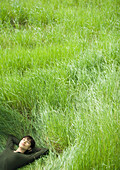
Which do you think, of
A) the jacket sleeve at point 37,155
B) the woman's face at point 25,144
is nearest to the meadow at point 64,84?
the jacket sleeve at point 37,155

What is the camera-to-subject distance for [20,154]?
10.7ft

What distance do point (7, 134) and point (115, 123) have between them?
1598mm

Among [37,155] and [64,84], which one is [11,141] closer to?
[37,155]

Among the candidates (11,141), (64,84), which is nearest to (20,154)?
(11,141)

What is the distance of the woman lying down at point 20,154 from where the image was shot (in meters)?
3.17

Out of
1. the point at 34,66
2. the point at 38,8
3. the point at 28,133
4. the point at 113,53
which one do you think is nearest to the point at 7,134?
the point at 28,133

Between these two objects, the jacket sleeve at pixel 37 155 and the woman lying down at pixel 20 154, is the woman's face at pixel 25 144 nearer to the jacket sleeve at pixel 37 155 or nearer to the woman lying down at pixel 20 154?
the woman lying down at pixel 20 154

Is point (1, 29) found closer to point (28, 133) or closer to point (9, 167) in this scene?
point (28, 133)

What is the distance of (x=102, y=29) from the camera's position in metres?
6.04

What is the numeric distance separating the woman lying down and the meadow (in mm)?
97

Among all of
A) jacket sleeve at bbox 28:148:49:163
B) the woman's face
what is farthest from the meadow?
the woman's face

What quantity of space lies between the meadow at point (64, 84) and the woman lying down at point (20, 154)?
0.10 meters

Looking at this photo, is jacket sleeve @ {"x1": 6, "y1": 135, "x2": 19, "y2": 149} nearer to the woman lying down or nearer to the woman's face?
the woman lying down

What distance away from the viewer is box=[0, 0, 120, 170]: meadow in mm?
2896
